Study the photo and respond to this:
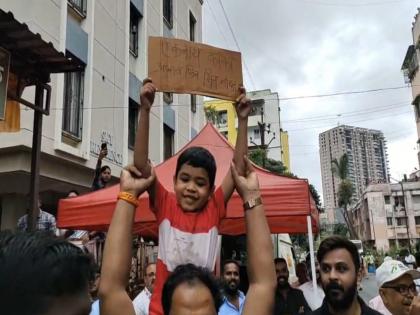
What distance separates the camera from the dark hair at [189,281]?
1.70m

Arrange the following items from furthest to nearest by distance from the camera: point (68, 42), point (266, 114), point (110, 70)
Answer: point (266, 114) < point (110, 70) < point (68, 42)

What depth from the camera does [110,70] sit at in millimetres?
11211

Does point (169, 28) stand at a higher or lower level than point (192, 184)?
higher

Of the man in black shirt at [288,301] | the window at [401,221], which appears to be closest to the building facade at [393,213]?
the window at [401,221]

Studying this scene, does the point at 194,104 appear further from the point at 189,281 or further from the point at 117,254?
the point at 117,254

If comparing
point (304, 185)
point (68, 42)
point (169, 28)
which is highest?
point (169, 28)

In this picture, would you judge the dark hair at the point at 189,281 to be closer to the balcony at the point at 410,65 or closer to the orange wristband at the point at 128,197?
the orange wristband at the point at 128,197

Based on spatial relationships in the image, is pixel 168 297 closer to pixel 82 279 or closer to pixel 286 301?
pixel 82 279

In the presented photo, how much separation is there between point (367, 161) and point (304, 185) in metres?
78.8

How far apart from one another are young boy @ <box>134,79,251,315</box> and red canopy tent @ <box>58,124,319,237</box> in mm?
3319

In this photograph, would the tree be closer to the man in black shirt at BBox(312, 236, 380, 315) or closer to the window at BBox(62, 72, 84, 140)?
the window at BBox(62, 72, 84, 140)

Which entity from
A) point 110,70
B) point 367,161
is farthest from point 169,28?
point 367,161

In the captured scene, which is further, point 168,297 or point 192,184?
point 192,184

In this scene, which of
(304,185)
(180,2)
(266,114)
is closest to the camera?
(304,185)
